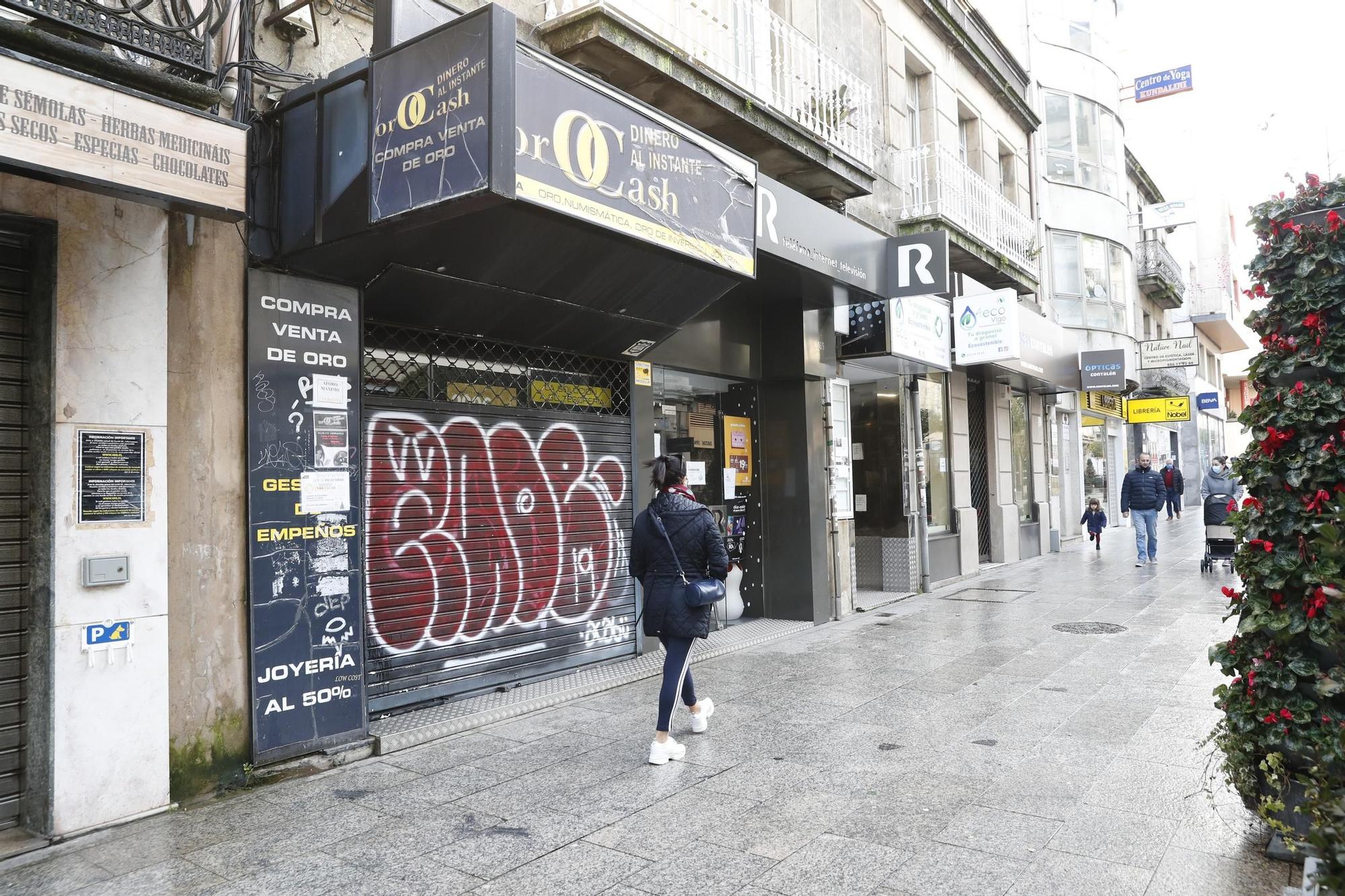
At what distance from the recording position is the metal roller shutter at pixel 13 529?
4.08m

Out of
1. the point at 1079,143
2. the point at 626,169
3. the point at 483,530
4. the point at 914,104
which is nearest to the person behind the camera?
the point at 626,169

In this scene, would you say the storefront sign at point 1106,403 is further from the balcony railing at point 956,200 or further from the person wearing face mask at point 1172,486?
the balcony railing at point 956,200

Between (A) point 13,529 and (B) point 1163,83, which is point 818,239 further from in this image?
(B) point 1163,83

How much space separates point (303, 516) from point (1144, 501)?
1320cm

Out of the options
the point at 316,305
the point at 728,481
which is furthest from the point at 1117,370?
the point at 316,305

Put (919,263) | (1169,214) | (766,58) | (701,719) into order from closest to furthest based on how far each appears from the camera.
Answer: (701,719) → (766,58) → (919,263) → (1169,214)

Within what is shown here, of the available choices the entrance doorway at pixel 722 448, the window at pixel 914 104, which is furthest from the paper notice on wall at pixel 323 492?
the window at pixel 914 104

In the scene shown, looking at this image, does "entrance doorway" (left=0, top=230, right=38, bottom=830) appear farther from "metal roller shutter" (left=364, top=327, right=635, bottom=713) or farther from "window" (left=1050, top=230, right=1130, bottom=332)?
"window" (left=1050, top=230, right=1130, bottom=332)

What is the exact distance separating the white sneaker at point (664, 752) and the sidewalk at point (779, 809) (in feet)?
0.24

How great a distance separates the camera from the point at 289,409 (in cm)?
503

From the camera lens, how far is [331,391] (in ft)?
17.2

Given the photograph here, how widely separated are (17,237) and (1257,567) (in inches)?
232

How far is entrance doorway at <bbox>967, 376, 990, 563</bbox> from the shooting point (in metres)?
15.2

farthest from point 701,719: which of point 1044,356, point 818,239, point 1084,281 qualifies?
point 1084,281
